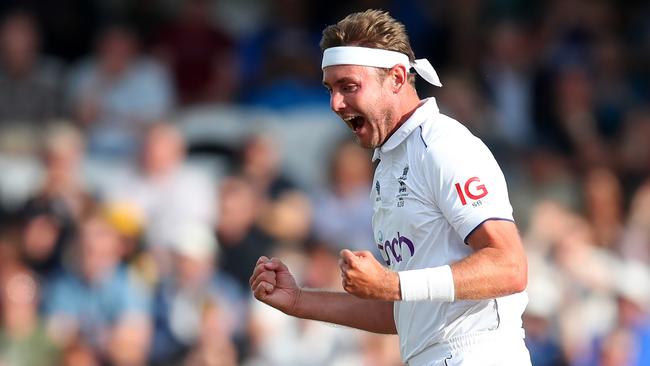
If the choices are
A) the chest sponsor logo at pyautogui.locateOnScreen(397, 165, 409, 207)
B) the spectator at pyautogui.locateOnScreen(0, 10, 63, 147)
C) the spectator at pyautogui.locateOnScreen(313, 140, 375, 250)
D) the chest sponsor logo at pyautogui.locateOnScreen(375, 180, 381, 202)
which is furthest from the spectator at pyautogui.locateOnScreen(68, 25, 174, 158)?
the chest sponsor logo at pyautogui.locateOnScreen(397, 165, 409, 207)

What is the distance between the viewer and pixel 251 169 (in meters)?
12.1

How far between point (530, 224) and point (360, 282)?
7.47 metres

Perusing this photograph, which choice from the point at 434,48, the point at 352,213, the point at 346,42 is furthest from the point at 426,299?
the point at 434,48

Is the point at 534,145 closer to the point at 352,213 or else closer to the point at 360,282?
the point at 352,213

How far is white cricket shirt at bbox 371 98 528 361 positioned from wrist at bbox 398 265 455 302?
222 mm

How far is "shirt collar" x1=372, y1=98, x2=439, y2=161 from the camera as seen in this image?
5793mm

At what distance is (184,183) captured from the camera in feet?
38.6

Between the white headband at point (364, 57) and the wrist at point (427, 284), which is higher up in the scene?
the white headband at point (364, 57)

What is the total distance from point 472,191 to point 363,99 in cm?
66

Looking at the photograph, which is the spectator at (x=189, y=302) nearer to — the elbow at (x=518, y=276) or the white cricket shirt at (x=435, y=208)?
the white cricket shirt at (x=435, y=208)

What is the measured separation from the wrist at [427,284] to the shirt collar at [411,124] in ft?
A: 2.34

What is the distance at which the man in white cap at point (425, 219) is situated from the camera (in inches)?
209

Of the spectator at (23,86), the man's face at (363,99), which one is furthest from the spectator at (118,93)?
the man's face at (363,99)

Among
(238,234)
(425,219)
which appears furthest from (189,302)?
(425,219)
